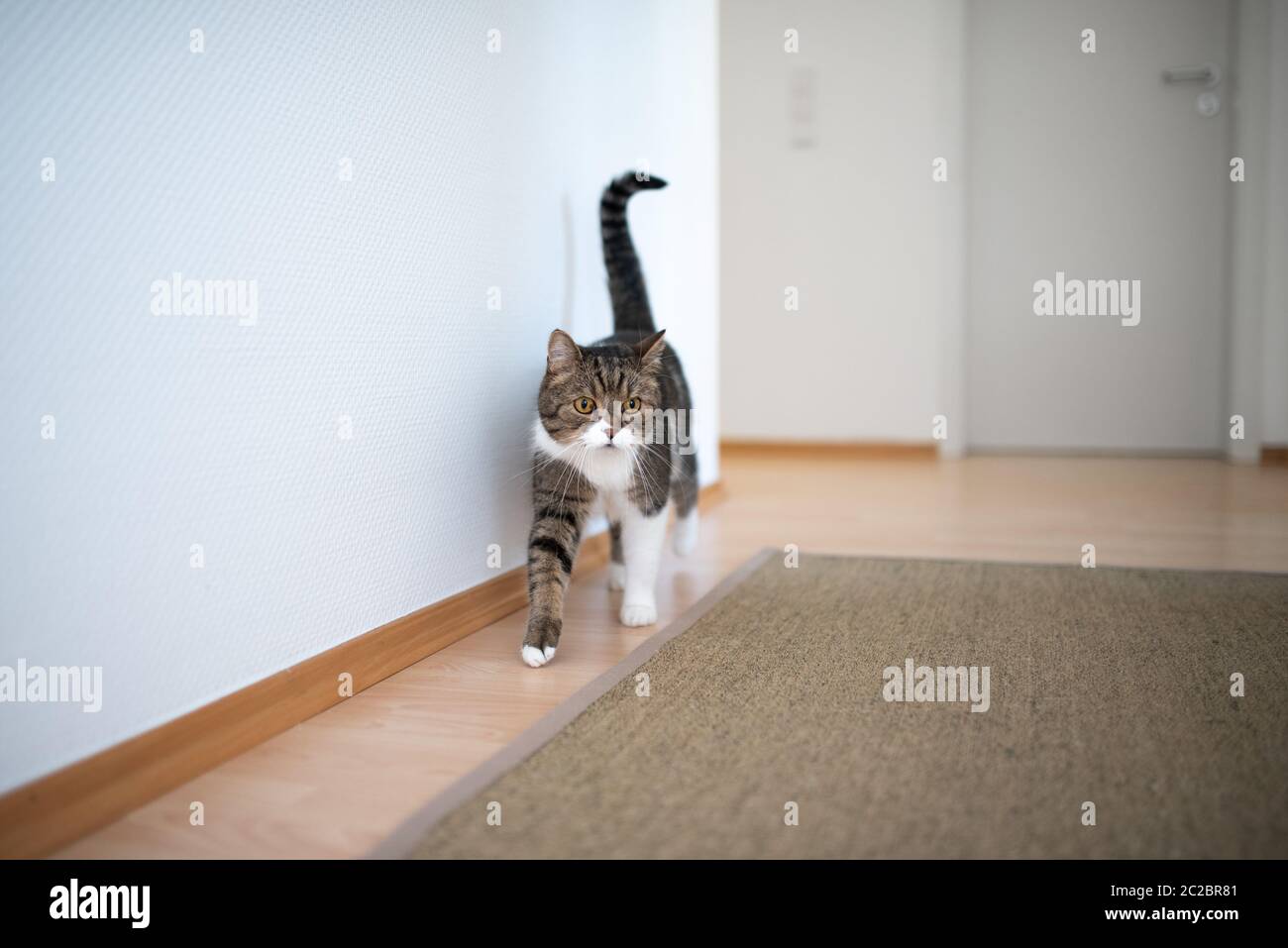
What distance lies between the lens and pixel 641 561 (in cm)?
199

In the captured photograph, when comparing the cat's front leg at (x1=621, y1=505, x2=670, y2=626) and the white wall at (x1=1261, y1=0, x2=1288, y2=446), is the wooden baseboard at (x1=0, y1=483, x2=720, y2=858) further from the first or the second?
the white wall at (x1=1261, y1=0, x2=1288, y2=446)

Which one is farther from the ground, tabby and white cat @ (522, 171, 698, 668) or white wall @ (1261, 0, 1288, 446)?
white wall @ (1261, 0, 1288, 446)

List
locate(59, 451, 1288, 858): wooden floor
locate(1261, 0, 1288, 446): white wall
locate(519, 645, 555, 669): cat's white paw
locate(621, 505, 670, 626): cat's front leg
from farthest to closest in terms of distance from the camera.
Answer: locate(1261, 0, 1288, 446): white wall, locate(621, 505, 670, 626): cat's front leg, locate(519, 645, 555, 669): cat's white paw, locate(59, 451, 1288, 858): wooden floor

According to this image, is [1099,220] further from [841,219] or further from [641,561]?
[641,561]

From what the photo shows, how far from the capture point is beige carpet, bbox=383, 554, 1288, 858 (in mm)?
1071

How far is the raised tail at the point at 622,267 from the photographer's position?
7.40 feet

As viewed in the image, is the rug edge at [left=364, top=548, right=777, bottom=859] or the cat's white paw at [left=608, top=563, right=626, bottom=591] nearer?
the rug edge at [left=364, top=548, right=777, bottom=859]

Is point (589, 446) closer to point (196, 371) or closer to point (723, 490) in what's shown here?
point (196, 371)

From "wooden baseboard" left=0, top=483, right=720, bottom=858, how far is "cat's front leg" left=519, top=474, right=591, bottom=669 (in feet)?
0.63

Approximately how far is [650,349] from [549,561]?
41 centimetres

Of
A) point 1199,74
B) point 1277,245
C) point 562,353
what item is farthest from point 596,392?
point 1199,74

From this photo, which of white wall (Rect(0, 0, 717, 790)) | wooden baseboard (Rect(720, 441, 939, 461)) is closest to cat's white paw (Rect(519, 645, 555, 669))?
white wall (Rect(0, 0, 717, 790))

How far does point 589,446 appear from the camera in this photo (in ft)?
5.97
